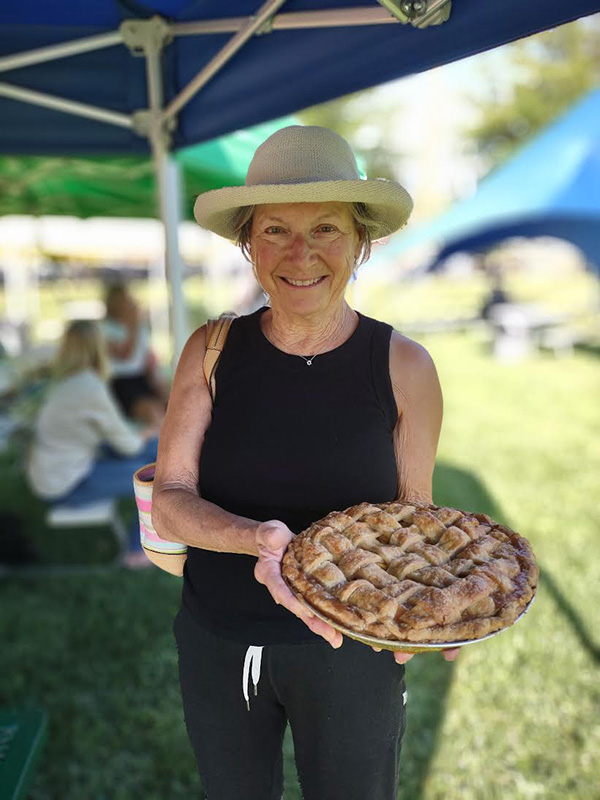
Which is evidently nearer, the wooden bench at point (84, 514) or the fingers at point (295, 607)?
the fingers at point (295, 607)

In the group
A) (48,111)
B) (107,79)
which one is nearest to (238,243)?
(107,79)

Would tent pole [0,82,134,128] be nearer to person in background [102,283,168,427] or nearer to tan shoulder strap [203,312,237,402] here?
tan shoulder strap [203,312,237,402]

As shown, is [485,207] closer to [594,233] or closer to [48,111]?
[594,233]

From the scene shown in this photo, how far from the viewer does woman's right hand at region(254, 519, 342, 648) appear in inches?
48.1

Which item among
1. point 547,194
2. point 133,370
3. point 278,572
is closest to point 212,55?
point 278,572

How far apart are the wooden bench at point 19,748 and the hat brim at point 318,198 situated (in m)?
1.76

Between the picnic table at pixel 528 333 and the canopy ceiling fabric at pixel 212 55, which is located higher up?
the canopy ceiling fabric at pixel 212 55

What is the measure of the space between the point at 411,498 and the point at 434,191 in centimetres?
4319

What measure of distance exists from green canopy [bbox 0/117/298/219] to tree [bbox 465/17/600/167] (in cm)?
2404

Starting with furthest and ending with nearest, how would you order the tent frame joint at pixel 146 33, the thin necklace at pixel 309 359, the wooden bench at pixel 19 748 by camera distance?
the tent frame joint at pixel 146 33 < the wooden bench at pixel 19 748 < the thin necklace at pixel 309 359

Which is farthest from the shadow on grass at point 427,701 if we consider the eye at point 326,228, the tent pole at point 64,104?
the tent pole at point 64,104

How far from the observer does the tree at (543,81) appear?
28.6 metres

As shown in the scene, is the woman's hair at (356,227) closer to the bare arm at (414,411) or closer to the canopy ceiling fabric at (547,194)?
the bare arm at (414,411)

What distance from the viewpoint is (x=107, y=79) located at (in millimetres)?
2619
